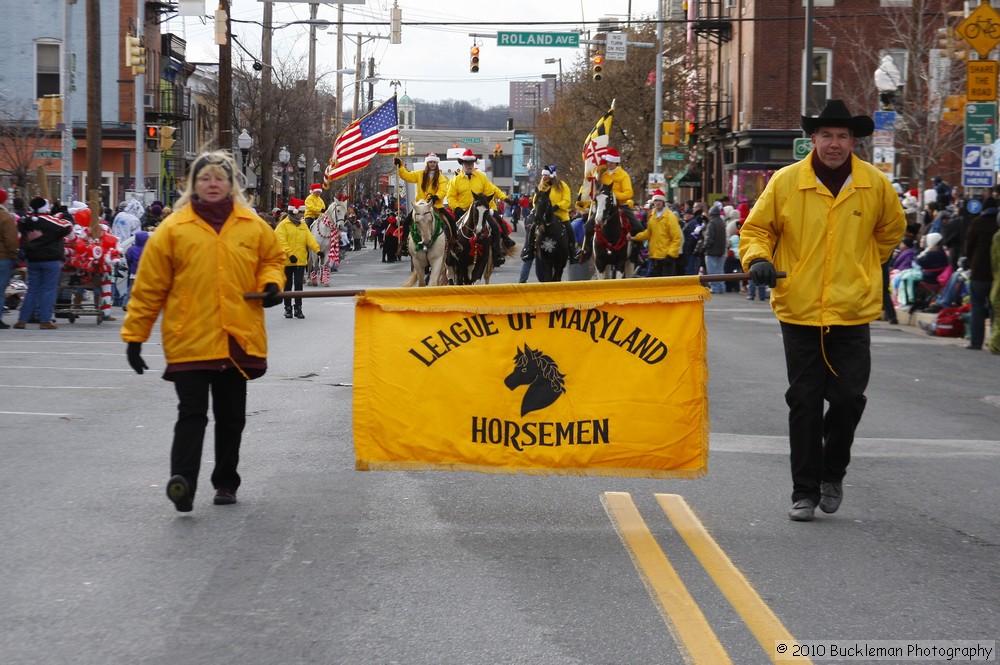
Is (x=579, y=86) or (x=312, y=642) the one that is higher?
(x=579, y=86)

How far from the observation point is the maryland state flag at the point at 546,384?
735 cm

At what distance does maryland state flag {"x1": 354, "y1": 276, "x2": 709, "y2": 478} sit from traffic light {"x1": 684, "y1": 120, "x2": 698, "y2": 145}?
4495 cm

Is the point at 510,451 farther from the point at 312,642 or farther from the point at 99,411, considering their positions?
the point at 99,411

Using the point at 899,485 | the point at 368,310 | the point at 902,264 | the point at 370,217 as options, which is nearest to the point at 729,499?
the point at 899,485

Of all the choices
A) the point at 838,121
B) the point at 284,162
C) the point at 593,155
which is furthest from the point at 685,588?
the point at 284,162

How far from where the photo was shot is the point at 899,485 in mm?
8586

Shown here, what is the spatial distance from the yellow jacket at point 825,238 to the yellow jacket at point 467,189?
14.1m

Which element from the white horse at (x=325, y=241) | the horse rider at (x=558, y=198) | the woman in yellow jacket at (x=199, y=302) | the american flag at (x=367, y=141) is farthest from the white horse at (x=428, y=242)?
the woman in yellow jacket at (x=199, y=302)

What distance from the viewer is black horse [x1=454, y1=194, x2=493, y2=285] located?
21.5m

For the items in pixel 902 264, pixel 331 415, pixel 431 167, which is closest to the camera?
pixel 331 415

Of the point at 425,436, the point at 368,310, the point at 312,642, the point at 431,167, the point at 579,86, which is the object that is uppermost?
the point at 579,86

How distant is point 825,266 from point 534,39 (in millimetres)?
34192

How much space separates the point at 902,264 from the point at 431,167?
28.0ft

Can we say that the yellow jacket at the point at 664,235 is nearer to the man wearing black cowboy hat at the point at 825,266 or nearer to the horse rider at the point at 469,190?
the horse rider at the point at 469,190
